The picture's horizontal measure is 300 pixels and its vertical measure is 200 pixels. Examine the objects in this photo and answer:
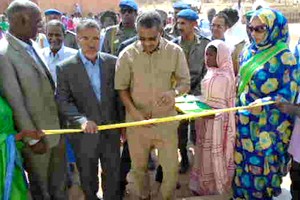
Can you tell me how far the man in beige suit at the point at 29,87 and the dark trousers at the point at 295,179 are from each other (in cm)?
224

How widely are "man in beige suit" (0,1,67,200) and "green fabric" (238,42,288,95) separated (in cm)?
168

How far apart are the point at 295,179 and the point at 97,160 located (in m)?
1.91

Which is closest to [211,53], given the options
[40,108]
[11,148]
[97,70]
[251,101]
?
[251,101]

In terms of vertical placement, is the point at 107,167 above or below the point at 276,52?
below

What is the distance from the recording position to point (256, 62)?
3826 millimetres

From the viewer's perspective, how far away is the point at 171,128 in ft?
13.1

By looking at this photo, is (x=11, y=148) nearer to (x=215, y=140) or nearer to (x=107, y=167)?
(x=107, y=167)

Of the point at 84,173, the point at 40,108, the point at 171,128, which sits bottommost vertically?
the point at 84,173

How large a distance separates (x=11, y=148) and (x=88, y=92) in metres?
0.84

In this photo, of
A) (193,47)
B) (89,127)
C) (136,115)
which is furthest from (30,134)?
(193,47)

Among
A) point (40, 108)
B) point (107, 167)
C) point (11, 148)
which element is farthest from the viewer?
point (107, 167)

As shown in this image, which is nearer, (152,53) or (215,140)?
(152,53)

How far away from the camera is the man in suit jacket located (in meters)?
3.65

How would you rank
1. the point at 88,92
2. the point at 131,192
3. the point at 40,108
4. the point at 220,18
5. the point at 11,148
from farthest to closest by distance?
the point at 220,18 → the point at 131,192 → the point at 88,92 → the point at 40,108 → the point at 11,148
